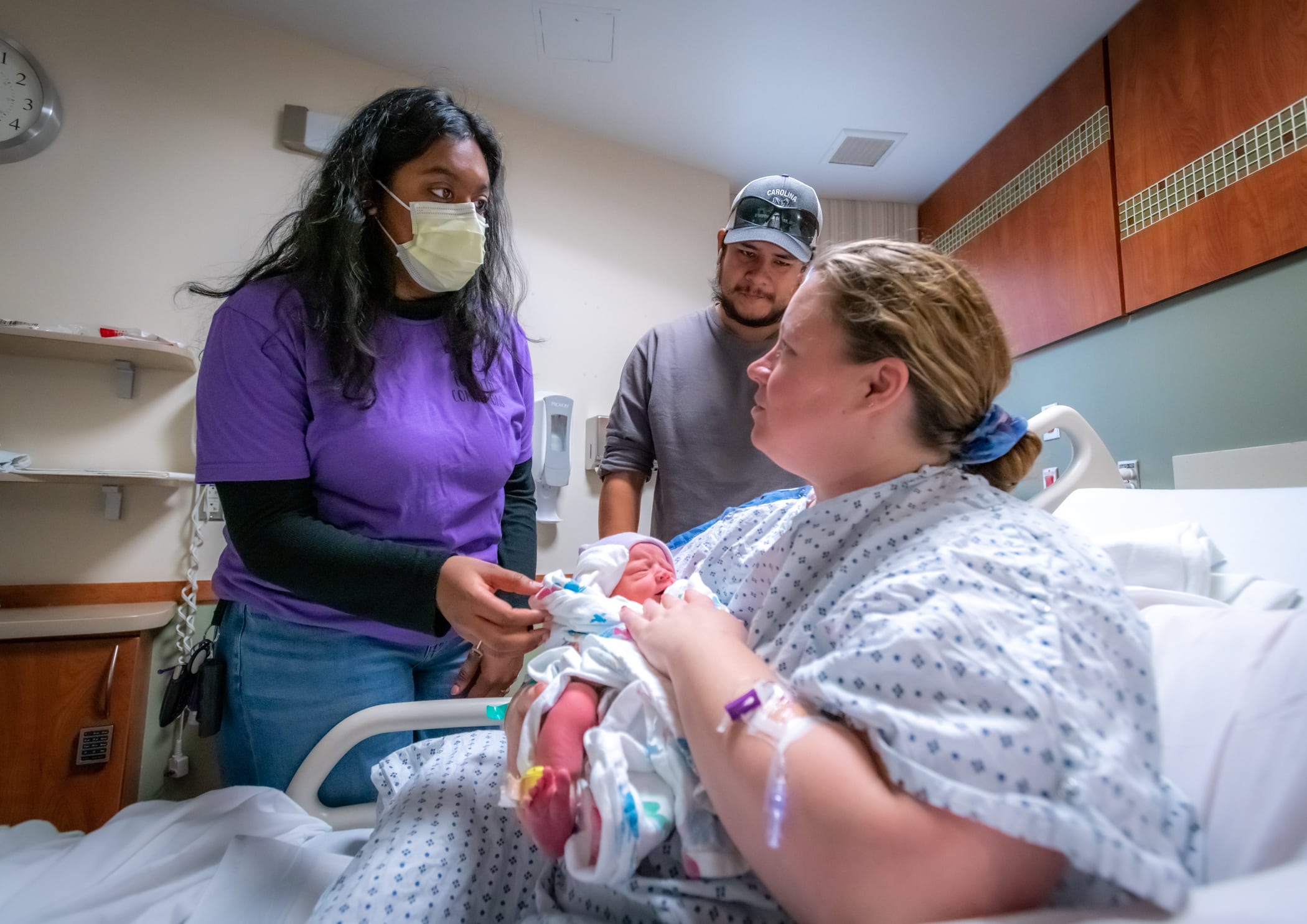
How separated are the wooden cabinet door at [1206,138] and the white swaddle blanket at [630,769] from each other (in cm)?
261

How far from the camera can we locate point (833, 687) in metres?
0.62

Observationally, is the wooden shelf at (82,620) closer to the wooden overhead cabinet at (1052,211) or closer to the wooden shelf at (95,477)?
the wooden shelf at (95,477)

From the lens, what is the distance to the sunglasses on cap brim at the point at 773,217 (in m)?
1.93

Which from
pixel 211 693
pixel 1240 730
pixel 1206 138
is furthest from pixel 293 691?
pixel 1206 138

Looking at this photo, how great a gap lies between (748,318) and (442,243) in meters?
0.94

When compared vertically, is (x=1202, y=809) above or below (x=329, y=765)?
above

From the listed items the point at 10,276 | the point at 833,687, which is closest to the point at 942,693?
the point at 833,687

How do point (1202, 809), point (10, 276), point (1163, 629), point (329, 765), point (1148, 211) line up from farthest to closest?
1. point (1148, 211)
2. point (10, 276)
3. point (329, 765)
4. point (1163, 629)
5. point (1202, 809)

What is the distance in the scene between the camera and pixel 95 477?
2.20 m

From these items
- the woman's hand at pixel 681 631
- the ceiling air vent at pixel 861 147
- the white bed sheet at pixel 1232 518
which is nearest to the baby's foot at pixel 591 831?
the woman's hand at pixel 681 631

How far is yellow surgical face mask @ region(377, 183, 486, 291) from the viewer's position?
1467 mm

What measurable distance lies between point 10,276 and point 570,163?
2.31 meters

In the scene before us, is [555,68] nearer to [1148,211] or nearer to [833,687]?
[1148,211]

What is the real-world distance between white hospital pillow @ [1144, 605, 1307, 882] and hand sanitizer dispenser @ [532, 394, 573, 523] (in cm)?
254
